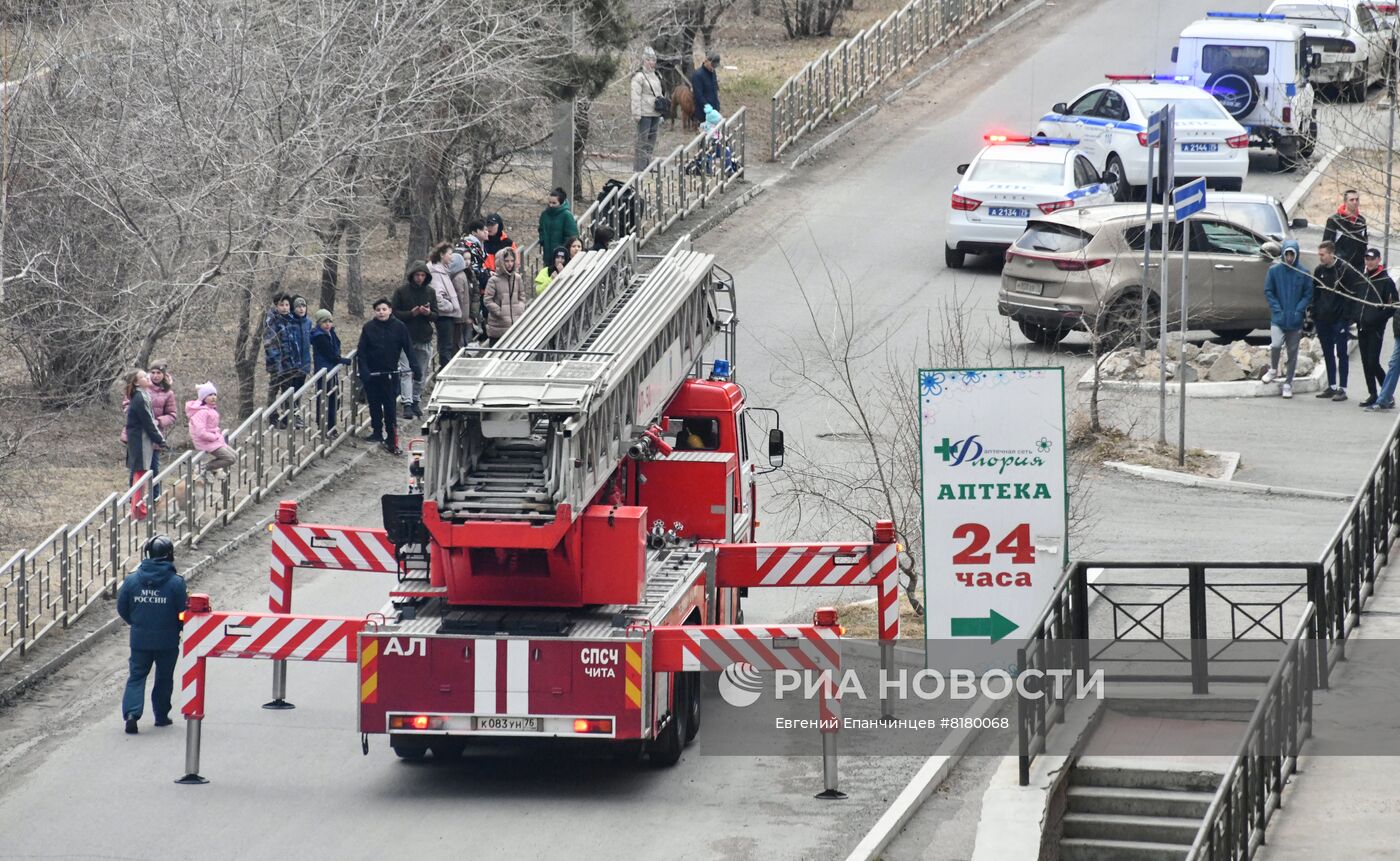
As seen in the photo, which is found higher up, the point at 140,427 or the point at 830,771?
the point at 140,427

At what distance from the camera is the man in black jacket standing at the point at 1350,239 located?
24297 mm

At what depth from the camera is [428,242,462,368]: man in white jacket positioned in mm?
24016

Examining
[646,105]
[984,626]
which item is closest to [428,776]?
[984,626]

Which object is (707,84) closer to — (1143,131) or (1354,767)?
(1143,131)

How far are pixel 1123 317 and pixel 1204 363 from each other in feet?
3.75

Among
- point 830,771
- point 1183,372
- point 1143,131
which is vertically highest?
point 1143,131

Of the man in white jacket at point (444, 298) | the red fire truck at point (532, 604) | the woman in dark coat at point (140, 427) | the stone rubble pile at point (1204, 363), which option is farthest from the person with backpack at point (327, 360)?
the stone rubble pile at point (1204, 363)

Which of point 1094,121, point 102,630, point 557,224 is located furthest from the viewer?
point 1094,121

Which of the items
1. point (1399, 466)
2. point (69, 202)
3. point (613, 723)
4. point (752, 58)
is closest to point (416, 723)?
point (613, 723)

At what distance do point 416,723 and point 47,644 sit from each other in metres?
4.91

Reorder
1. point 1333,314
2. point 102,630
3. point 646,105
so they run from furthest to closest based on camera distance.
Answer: point 646,105
point 1333,314
point 102,630

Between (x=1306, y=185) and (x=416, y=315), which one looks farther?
(x=1306, y=185)

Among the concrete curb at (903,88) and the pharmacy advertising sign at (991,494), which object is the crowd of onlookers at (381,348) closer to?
the pharmacy advertising sign at (991,494)

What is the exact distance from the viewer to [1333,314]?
945 inches
